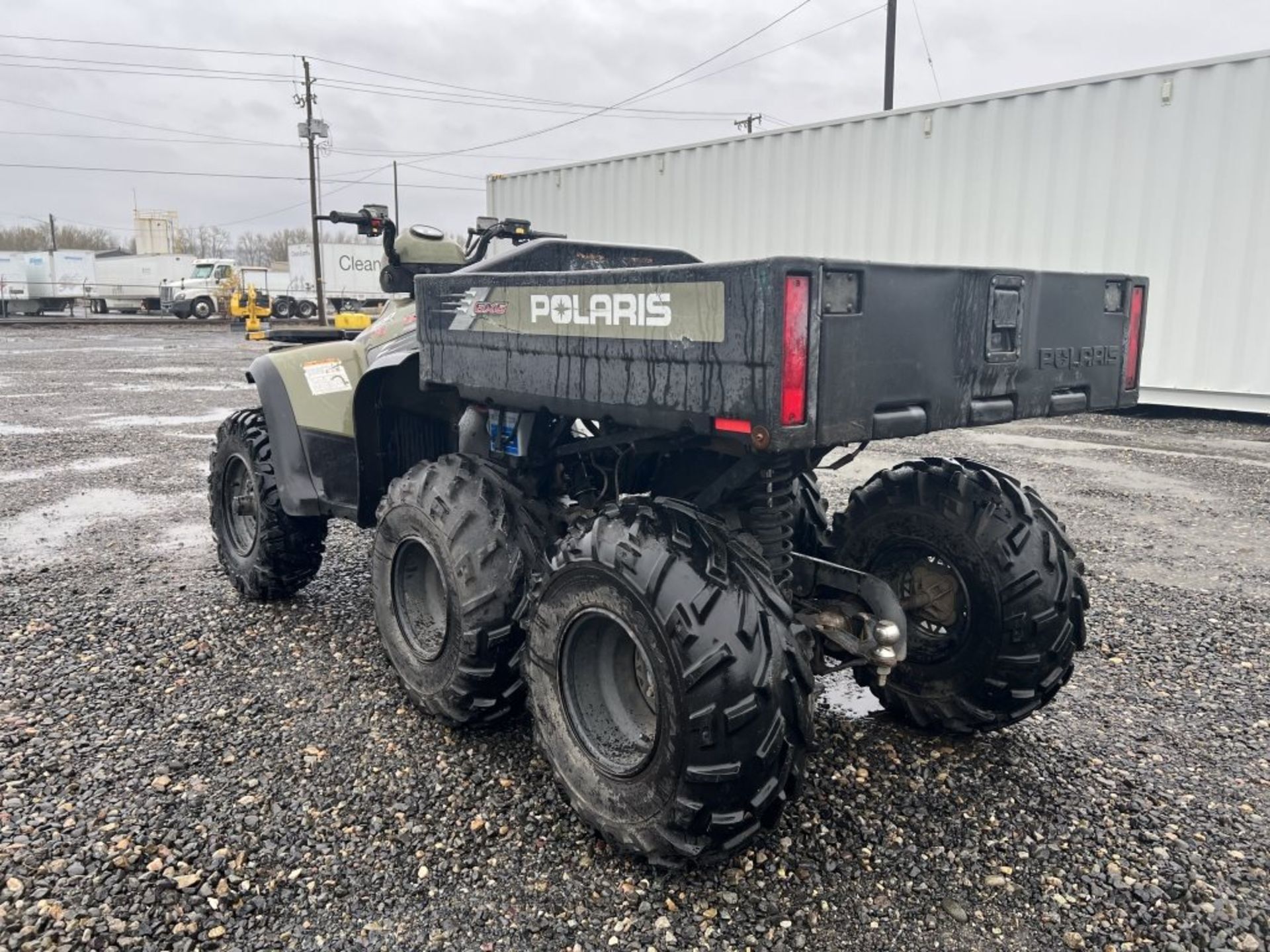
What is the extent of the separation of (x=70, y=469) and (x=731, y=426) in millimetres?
7544

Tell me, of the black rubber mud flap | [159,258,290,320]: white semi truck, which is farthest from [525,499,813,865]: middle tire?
[159,258,290,320]: white semi truck

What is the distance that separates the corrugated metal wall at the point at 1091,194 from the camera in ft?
32.0

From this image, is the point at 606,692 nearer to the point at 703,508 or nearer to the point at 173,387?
the point at 703,508

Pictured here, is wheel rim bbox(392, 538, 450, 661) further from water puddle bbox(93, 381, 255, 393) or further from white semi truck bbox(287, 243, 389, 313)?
white semi truck bbox(287, 243, 389, 313)

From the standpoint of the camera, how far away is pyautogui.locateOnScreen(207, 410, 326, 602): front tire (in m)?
4.18

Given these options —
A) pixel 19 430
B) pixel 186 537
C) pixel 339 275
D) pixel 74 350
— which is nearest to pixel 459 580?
pixel 186 537

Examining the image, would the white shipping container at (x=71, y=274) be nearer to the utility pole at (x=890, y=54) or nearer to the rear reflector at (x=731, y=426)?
the utility pole at (x=890, y=54)

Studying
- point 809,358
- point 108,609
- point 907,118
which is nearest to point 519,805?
point 809,358

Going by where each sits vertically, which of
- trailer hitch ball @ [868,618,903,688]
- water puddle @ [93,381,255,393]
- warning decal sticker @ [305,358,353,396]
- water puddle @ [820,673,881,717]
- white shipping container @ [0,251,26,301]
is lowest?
water puddle @ [820,673,881,717]

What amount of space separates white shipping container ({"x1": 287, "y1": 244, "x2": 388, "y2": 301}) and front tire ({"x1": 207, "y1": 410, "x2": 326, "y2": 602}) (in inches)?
1428

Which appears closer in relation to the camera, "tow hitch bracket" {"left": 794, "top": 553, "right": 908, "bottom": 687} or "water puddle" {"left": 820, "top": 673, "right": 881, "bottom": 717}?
"tow hitch bracket" {"left": 794, "top": 553, "right": 908, "bottom": 687}

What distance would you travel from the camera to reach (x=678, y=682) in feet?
7.12

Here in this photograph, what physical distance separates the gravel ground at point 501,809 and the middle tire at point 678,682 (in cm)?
21

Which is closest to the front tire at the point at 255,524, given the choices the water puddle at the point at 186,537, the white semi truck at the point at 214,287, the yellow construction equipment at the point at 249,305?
the water puddle at the point at 186,537
